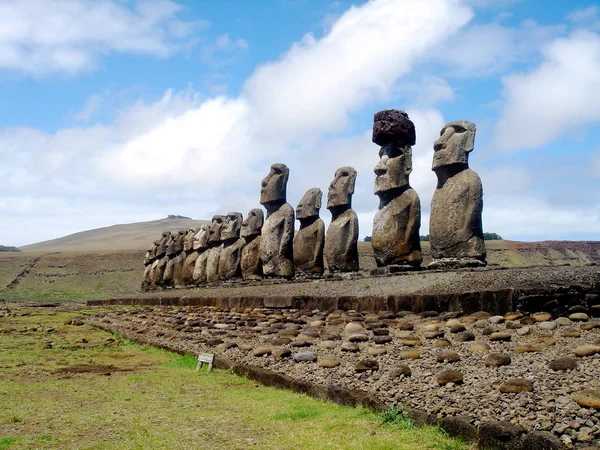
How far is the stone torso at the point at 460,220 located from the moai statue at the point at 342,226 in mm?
2714

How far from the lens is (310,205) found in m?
15.1

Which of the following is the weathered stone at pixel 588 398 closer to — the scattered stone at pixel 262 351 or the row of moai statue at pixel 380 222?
the scattered stone at pixel 262 351

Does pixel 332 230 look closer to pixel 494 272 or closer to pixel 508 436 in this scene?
pixel 494 272

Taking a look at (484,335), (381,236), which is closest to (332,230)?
(381,236)

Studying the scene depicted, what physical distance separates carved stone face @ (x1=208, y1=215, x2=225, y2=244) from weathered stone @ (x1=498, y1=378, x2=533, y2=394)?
56.3 feet

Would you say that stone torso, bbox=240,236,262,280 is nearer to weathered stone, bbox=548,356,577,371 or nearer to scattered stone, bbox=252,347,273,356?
scattered stone, bbox=252,347,273,356

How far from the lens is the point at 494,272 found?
8.46 meters

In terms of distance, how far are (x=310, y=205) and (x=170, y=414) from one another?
10.3 m

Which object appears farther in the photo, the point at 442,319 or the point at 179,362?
the point at 179,362

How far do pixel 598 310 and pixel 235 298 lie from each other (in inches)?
299

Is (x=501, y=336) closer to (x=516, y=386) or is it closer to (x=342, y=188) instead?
(x=516, y=386)

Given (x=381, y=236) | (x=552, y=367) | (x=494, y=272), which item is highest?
(x=381, y=236)

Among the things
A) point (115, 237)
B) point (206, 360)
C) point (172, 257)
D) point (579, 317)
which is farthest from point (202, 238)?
point (115, 237)

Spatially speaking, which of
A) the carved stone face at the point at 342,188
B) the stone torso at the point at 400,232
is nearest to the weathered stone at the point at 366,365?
the stone torso at the point at 400,232
